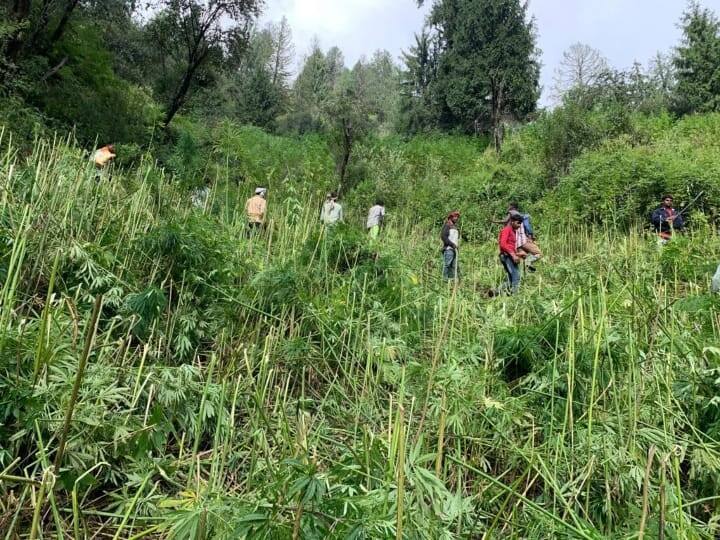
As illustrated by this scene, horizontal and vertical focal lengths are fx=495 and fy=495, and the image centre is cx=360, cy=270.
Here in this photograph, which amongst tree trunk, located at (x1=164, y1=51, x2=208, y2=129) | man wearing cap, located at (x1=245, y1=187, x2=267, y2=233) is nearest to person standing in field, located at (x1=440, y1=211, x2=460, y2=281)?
man wearing cap, located at (x1=245, y1=187, x2=267, y2=233)

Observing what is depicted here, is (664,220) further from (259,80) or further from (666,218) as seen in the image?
(259,80)

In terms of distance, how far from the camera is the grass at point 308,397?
97 cm

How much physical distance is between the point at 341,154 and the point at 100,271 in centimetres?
731

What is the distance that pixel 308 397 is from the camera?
6.09 ft

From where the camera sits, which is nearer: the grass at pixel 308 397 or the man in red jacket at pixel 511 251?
the grass at pixel 308 397

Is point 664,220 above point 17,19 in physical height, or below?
below

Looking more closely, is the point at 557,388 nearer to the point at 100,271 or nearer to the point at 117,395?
the point at 117,395

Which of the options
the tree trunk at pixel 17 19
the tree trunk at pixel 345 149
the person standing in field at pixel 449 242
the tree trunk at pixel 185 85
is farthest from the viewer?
the tree trunk at pixel 185 85

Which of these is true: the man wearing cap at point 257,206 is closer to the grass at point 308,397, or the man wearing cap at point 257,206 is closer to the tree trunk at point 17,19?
the grass at point 308,397

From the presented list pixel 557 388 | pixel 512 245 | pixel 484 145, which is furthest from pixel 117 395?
pixel 484 145

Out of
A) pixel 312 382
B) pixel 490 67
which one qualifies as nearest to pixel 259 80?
pixel 490 67

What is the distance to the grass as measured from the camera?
38.1 inches

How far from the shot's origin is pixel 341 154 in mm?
9031

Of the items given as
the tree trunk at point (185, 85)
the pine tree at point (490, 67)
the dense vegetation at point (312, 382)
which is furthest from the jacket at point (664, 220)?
the pine tree at point (490, 67)
